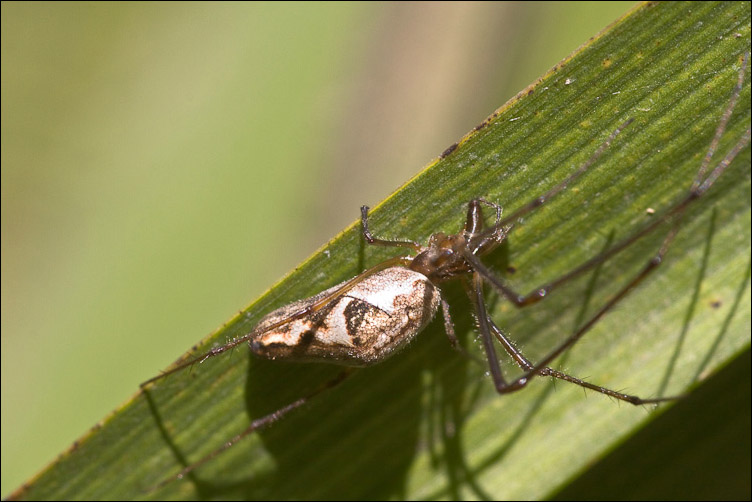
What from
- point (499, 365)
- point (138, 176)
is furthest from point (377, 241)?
point (138, 176)

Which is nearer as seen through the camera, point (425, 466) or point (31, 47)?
point (425, 466)

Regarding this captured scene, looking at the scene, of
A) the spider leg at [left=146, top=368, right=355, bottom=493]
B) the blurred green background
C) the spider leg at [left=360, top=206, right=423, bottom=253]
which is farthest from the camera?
the blurred green background

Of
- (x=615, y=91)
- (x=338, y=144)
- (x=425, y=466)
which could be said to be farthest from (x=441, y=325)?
(x=338, y=144)

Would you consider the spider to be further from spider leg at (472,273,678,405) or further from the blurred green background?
the blurred green background

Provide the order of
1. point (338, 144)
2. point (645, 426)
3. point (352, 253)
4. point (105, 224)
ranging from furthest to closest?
point (338, 144), point (105, 224), point (645, 426), point (352, 253)

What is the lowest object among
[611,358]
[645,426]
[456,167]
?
[645,426]

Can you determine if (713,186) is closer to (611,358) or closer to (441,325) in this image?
(611,358)

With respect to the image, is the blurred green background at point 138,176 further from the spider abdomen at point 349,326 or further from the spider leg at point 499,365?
the spider leg at point 499,365

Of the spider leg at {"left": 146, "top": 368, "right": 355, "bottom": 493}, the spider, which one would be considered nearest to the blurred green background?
the spider leg at {"left": 146, "top": 368, "right": 355, "bottom": 493}
